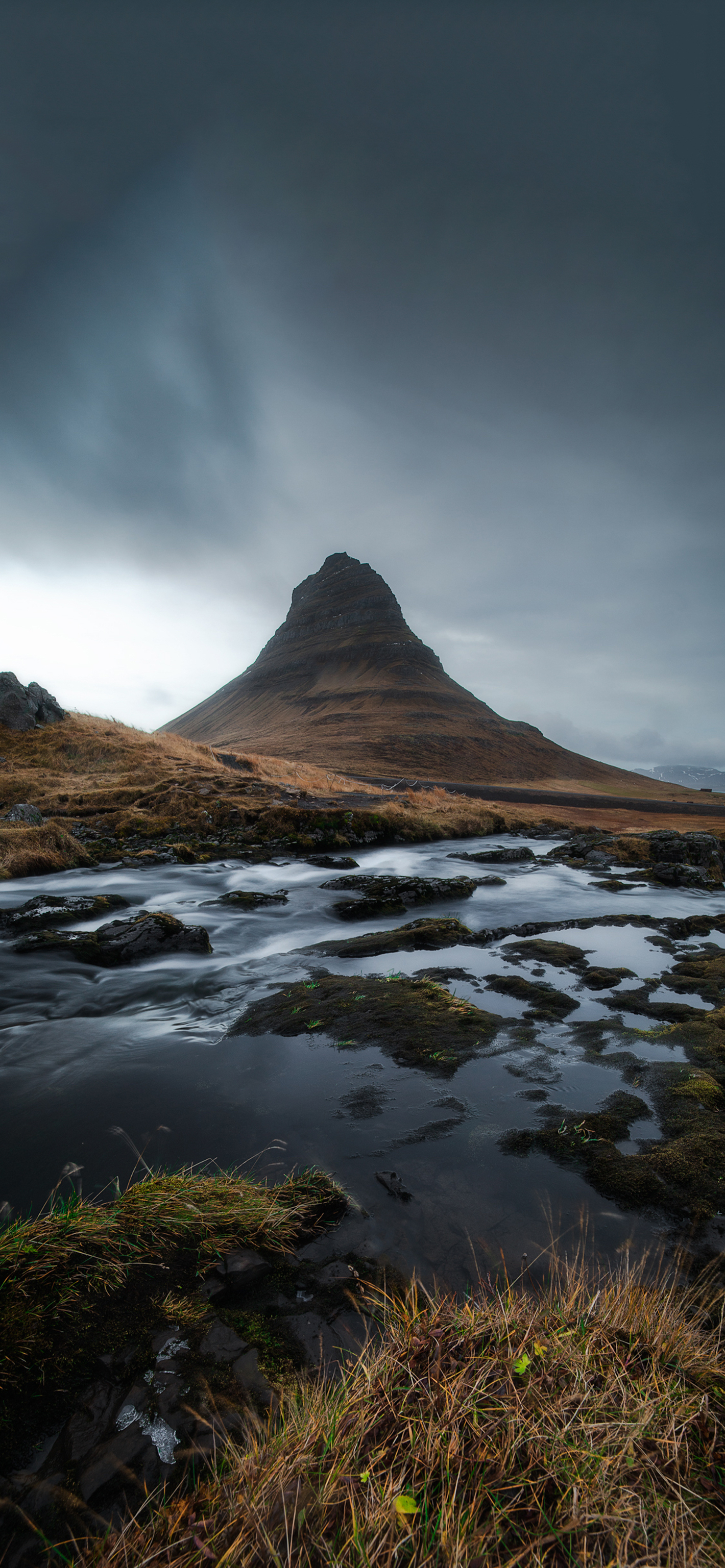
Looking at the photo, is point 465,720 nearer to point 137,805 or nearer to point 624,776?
point 624,776

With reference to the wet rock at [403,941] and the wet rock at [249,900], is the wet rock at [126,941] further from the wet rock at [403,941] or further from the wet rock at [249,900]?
the wet rock at [249,900]

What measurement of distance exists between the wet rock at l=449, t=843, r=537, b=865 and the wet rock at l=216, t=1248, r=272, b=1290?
1951 centimetres

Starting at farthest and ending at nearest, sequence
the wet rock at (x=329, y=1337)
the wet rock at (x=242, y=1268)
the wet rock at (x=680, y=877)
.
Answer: the wet rock at (x=680, y=877) < the wet rock at (x=242, y=1268) < the wet rock at (x=329, y=1337)

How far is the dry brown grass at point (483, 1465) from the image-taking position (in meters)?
1.52

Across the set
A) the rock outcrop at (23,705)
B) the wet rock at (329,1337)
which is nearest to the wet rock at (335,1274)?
the wet rock at (329,1337)

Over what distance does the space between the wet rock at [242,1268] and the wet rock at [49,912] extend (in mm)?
9016

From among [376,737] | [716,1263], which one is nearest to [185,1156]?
[716,1263]

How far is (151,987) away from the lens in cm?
878

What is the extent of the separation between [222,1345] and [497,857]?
21.1 meters

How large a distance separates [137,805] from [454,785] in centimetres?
4348

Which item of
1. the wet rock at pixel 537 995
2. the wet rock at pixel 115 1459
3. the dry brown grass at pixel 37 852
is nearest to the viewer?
the wet rock at pixel 115 1459

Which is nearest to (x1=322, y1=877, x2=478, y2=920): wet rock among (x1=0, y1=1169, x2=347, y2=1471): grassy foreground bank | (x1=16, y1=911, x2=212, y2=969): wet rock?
(x1=16, y1=911, x2=212, y2=969): wet rock

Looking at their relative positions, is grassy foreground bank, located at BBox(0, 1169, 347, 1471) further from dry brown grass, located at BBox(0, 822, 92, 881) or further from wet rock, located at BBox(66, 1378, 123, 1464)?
dry brown grass, located at BBox(0, 822, 92, 881)

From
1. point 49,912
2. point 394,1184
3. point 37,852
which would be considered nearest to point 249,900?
point 49,912
